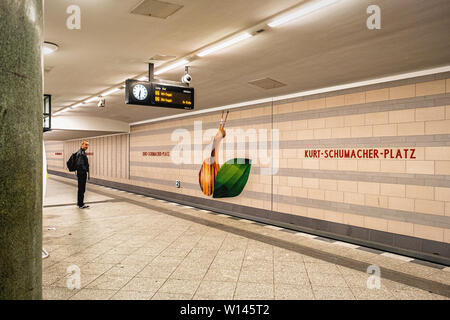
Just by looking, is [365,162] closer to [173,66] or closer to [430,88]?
[430,88]

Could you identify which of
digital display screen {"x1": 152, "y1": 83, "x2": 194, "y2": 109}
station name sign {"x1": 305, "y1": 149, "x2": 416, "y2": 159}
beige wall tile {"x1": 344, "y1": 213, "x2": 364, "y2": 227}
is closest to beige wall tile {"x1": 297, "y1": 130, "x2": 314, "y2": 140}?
station name sign {"x1": 305, "y1": 149, "x2": 416, "y2": 159}

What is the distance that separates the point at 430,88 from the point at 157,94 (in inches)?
161

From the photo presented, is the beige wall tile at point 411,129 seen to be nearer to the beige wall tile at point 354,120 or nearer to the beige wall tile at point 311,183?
the beige wall tile at point 354,120

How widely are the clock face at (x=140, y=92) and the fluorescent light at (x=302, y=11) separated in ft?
7.54

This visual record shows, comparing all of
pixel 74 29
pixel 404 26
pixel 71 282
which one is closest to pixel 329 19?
pixel 404 26

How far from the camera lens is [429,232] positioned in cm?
469

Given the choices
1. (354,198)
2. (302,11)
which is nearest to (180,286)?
(302,11)

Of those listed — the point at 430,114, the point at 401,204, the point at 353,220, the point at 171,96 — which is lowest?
the point at 353,220

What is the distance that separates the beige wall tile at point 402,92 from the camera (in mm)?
4902

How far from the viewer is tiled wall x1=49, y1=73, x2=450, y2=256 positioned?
15.3 ft

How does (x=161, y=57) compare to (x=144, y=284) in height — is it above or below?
above

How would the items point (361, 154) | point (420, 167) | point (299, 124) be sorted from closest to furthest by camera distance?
point (420, 167)
point (361, 154)
point (299, 124)

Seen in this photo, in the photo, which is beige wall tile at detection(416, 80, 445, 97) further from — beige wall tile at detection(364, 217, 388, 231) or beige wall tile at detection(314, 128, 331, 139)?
beige wall tile at detection(364, 217, 388, 231)

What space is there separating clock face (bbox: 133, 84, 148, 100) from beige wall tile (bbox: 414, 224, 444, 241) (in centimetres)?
459
